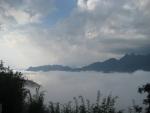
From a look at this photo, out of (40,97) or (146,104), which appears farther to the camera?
(40,97)

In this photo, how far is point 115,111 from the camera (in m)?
22.2

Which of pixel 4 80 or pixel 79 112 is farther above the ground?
pixel 4 80

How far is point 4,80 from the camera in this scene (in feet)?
76.4

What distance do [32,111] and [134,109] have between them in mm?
4956

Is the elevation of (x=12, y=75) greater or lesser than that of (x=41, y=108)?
greater

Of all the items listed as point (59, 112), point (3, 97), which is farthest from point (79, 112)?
point (3, 97)

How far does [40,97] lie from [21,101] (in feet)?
5.86

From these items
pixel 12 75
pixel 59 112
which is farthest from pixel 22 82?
pixel 59 112

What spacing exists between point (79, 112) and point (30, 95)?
3.06 metres

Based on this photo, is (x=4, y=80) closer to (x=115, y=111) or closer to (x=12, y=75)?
(x=12, y=75)

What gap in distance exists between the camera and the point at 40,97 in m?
25.1

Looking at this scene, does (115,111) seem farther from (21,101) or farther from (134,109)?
(21,101)

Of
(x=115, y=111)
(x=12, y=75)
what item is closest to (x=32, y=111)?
(x=12, y=75)

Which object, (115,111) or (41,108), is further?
(41,108)
